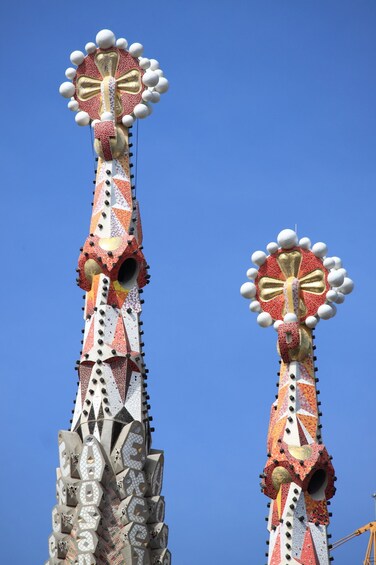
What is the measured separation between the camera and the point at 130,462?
25500mm

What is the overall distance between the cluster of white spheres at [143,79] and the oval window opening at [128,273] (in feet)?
7.32

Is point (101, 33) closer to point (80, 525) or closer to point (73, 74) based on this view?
point (73, 74)

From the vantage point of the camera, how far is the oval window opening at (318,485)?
85.0ft

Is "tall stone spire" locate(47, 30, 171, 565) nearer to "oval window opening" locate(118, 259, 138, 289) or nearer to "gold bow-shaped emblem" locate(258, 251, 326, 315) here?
"oval window opening" locate(118, 259, 138, 289)

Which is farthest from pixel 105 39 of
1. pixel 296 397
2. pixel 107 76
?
pixel 296 397

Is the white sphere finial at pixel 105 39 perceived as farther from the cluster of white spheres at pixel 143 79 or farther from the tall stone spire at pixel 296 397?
the tall stone spire at pixel 296 397

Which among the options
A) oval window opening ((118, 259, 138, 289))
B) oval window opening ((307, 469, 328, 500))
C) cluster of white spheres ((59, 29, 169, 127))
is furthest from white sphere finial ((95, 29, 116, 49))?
oval window opening ((307, 469, 328, 500))

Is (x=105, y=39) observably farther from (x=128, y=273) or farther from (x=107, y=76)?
(x=128, y=273)

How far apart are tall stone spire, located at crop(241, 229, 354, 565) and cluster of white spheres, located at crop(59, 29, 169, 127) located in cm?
284

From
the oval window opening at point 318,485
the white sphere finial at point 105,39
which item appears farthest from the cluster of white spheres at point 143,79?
the oval window opening at point 318,485

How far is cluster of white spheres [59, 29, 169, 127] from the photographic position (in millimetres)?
27750

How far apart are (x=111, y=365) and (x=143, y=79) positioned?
4522 mm

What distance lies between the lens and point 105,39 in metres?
28.0

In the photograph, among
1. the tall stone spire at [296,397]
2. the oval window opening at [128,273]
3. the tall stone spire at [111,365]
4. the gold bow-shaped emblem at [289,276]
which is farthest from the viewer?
the oval window opening at [128,273]
